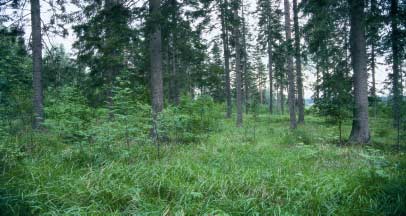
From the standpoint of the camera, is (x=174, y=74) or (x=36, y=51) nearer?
(x=36, y=51)

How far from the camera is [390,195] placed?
10.4 ft

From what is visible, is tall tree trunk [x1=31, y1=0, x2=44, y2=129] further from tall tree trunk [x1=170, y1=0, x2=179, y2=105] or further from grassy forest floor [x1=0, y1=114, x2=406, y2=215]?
grassy forest floor [x1=0, y1=114, x2=406, y2=215]

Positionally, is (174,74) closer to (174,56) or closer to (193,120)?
(174,56)

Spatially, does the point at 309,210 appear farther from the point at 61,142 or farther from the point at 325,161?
the point at 61,142

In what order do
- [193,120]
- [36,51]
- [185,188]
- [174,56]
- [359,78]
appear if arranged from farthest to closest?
[174,56]
[36,51]
[359,78]
[193,120]
[185,188]

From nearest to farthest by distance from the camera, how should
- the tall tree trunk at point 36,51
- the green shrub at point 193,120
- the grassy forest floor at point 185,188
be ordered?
the grassy forest floor at point 185,188, the green shrub at point 193,120, the tall tree trunk at point 36,51

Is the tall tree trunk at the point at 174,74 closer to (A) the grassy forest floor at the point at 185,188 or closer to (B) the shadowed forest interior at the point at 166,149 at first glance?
(B) the shadowed forest interior at the point at 166,149

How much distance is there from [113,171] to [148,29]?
4.83 metres

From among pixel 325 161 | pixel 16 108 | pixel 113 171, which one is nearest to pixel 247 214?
pixel 113 171

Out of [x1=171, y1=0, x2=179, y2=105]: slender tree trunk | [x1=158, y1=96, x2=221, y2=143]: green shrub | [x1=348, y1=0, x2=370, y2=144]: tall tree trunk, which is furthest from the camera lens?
[x1=348, y1=0, x2=370, y2=144]: tall tree trunk

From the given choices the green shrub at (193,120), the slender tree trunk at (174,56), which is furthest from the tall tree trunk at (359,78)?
the slender tree trunk at (174,56)

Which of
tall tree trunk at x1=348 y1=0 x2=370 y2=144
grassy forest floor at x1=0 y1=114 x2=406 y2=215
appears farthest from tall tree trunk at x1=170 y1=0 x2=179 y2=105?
tall tree trunk at x1=348 y1=0 x2=370 y2=144

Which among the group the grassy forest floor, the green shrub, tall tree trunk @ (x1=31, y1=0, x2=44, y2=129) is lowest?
the grassy forest floor

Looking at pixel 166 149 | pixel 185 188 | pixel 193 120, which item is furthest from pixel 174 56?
pixel 185 188
